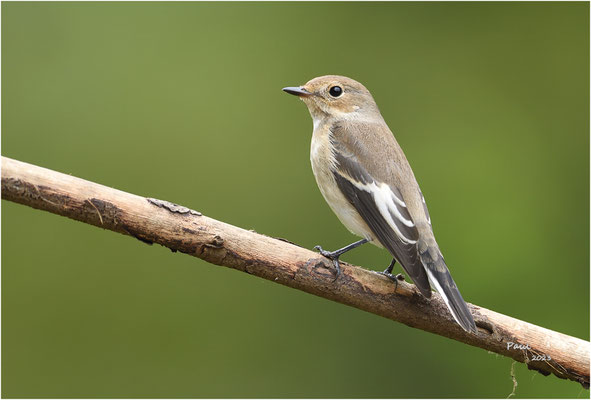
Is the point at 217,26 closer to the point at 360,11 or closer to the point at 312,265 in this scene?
the point at 360,11

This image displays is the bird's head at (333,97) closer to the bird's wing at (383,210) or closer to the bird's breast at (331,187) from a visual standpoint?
the bird's breast at (331,187)

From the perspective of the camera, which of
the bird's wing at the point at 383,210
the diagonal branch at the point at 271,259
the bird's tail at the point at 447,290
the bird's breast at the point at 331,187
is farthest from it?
the bird's breast at the point at 331,187

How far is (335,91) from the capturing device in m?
4.16

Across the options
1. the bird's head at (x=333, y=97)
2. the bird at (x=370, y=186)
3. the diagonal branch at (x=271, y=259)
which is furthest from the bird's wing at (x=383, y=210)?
the bird's head at (x=333, y=97)

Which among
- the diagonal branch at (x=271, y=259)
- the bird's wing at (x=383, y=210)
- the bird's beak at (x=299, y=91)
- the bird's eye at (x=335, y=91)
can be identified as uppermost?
the bird's eye at (x=335, y=91)

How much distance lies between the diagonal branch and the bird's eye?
1.25m

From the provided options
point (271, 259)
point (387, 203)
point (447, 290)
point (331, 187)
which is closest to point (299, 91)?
point (331, 187)

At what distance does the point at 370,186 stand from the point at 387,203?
14cm

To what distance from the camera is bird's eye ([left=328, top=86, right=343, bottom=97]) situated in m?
4.15

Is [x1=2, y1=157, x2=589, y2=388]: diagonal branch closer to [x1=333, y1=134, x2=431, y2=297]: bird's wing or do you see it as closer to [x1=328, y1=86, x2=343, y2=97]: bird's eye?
[x1=333, y1=134, x2=431, y2=297]: bird's wing

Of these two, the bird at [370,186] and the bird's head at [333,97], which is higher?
the bird's head at [333,97]

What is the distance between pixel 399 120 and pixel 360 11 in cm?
90

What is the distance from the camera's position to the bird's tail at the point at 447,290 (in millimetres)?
3027

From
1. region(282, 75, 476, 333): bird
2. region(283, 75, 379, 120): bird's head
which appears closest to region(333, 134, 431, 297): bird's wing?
region(282, 75, 476, 333): bird
